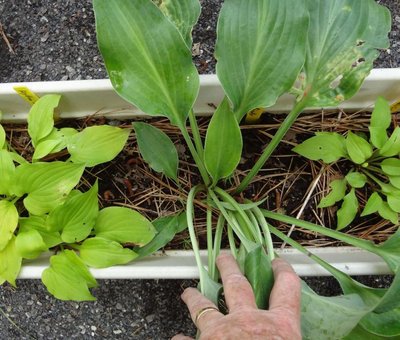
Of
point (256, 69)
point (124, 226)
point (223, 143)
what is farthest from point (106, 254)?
point (256, 69)

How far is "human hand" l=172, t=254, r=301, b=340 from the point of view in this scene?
48 centimetres

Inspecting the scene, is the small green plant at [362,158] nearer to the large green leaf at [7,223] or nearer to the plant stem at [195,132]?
the plant stem at [195,132]

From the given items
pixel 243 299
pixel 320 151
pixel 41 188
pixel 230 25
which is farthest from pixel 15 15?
pixel 243 299

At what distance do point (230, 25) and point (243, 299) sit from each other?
36 cm

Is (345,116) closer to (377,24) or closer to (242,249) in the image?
(377,24)

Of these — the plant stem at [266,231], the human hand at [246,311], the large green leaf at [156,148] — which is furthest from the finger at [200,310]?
the large green leaf at [156,148]

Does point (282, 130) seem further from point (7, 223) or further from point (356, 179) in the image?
point (7, 223)

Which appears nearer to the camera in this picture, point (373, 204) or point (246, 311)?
point (246, 311)

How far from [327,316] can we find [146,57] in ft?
1.39

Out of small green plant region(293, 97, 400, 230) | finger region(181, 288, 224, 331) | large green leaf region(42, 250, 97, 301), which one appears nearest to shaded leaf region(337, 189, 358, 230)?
small green plant region(293, 97, 400, 230)

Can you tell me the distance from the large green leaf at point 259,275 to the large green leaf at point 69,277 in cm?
28

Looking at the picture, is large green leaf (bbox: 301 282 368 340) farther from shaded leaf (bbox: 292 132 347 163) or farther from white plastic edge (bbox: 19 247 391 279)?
shaded leaf (bbox: 292 132 347 163)

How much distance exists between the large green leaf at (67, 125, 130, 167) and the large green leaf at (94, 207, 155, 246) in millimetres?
89

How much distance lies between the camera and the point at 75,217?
76cm
